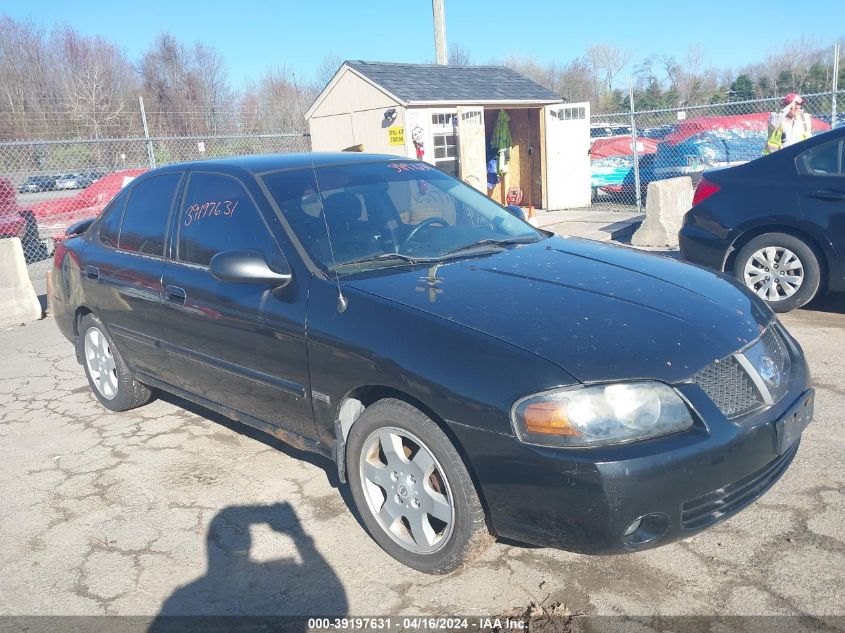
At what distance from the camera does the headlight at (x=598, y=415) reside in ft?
8.25

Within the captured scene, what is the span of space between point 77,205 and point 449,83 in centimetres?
729

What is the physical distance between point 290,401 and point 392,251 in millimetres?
891

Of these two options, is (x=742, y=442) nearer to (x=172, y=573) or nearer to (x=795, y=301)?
(x=172, y=573)

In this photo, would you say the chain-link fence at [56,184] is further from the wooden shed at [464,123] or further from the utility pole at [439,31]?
the utility pole at [439,31]

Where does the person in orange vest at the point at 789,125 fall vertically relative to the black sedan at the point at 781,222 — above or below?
above

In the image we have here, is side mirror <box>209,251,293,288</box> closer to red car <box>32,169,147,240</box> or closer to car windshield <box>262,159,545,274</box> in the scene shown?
car windshield <box>262,159,545,274</box>

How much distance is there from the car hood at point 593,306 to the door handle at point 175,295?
3.95ft

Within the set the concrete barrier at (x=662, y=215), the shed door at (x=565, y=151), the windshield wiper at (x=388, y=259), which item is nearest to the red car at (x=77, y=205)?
the shed door at (x=565, y=151)

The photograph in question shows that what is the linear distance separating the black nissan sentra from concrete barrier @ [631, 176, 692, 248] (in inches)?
237

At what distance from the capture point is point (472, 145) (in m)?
13.8

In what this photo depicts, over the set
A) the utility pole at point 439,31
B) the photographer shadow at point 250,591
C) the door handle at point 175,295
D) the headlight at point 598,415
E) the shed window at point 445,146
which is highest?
the utility pole at point 439,31

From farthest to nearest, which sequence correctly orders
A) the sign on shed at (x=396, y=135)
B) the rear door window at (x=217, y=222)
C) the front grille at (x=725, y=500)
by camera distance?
1. the sign on shed at (x=396, y=135)
2. the rear door window at (x=217, y=222)
3. the front grille at (x=725, y=500)

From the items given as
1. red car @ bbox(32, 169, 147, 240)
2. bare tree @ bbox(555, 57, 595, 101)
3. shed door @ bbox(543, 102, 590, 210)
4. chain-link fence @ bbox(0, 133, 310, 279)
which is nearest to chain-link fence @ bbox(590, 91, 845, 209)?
shed door @ bbox(543, 102, 590, 210)

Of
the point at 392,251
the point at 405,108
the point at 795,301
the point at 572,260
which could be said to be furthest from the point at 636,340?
the point at 405,108
